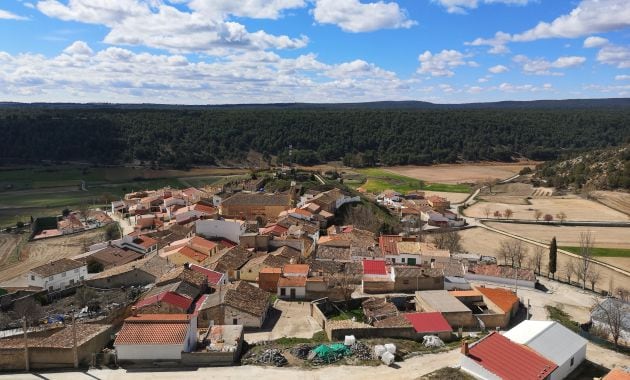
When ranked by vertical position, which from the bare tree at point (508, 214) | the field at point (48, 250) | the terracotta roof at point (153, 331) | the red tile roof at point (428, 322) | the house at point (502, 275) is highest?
the terracotta roof at point (153, 331)

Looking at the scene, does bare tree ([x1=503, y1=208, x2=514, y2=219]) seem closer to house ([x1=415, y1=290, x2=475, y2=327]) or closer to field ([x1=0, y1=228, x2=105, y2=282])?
house ([x1=415, y1=290, x2=475, y2=327])

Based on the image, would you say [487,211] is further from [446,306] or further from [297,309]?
[297,309]

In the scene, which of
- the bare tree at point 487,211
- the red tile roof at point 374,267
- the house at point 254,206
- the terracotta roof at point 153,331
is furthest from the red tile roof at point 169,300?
the bare tree at point 487,211

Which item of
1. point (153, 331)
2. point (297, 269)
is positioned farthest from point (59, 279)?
point (297, 269)

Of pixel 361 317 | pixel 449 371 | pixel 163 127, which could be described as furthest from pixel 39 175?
pixel 449 371

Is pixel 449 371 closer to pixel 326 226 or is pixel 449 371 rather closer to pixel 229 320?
pixel 229 320

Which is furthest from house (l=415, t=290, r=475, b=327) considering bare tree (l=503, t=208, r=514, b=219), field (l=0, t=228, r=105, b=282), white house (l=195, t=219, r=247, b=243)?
bare tree (l=503, t=208, r=514, b=219)

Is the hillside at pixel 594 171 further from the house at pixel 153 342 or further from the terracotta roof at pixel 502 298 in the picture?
the house at pixel 153 342
